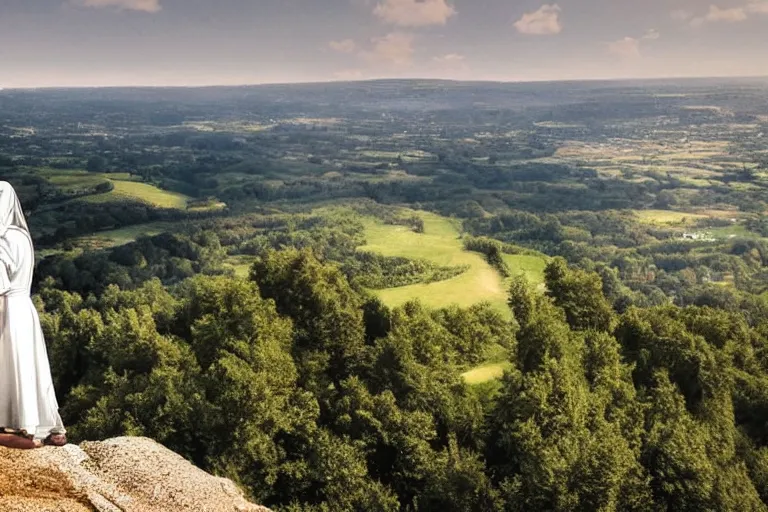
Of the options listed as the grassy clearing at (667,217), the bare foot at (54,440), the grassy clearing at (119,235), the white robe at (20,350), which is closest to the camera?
the white robe at (20,350)

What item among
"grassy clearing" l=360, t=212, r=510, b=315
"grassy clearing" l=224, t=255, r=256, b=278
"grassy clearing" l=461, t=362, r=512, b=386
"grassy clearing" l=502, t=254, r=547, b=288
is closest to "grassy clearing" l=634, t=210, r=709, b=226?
"grassy clearing" l=360, t=212, r=510, b=315

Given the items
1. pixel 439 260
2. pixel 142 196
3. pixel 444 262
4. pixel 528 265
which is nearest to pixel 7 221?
pixel 444 262

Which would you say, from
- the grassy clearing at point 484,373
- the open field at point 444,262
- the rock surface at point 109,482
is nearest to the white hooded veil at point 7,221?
the rock surface at point 109,482

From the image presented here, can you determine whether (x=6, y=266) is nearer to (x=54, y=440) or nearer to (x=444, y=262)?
(x=54, y=440)

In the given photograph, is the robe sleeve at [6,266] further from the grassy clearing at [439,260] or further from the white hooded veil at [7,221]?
the grassy clearing at [439,260]

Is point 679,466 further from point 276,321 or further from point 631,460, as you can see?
point 276,321

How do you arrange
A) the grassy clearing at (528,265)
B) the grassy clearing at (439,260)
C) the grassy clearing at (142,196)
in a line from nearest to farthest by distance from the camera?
1. the grassy clearing at (439,260)
2. the grassy clearing at (528,265)
3. the grassy clearing at (142,196)

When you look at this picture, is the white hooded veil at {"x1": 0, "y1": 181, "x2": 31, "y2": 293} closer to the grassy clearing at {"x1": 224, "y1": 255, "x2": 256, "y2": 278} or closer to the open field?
the open field
